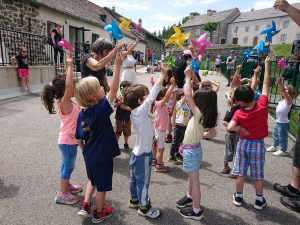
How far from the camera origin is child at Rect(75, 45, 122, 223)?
2.11 metres

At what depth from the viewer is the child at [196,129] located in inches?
91.1

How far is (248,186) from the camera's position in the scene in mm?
3193

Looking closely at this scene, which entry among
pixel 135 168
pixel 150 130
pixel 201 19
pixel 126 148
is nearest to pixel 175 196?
pixel 135 168

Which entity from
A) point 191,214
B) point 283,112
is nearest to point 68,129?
point 191,214

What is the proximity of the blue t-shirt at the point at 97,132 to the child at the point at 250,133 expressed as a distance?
4.50 feet

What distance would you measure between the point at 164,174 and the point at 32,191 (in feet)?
5.79

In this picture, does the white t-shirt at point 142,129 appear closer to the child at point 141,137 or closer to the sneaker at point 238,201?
the child at point 141,137

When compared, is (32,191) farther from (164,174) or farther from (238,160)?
(238,160)

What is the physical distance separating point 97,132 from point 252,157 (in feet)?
5.79

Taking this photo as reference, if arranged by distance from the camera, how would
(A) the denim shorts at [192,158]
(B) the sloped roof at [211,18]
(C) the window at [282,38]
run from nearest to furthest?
(A) the denim shorts at [192,158] → (C) the window at [282,38] → (B) the sloped roof at [211,18]

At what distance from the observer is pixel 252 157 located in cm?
261

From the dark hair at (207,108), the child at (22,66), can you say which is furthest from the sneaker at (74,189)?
the child at (22,66)

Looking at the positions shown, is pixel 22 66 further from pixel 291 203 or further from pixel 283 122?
pixel 291 203

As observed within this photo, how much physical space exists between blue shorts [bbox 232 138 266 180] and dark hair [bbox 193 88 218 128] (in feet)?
2.03
